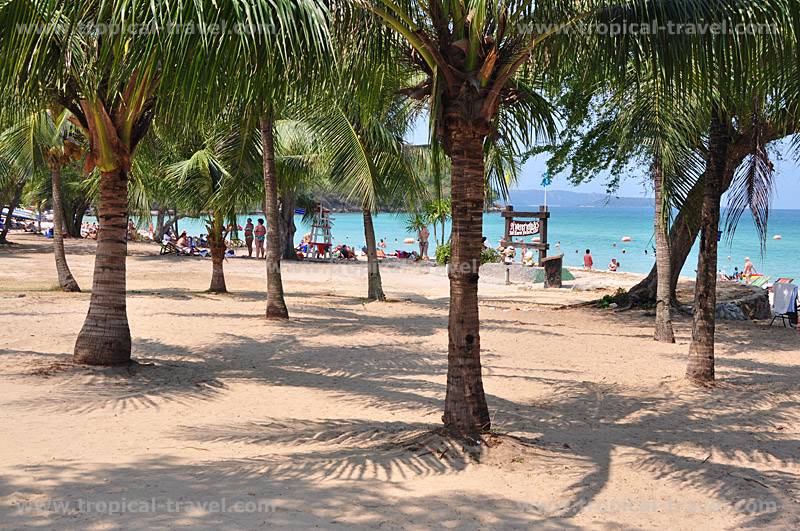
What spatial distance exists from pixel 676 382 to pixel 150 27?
23.8 feet

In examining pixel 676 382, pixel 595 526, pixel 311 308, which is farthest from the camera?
pixel 311 308

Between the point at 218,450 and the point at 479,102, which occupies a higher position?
the point at 479,102

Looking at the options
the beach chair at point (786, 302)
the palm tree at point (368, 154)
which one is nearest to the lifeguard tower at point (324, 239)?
the palm tree at point (368, 154)

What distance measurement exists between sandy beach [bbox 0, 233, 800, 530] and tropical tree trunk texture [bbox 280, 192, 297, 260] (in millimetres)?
15816

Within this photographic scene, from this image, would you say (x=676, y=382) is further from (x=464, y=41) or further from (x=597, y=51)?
(x=464, y=41)

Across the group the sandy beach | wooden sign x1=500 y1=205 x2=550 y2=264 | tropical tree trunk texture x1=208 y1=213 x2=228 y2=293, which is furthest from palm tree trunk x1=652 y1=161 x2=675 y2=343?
wooden sign x1=500 y1=205 x2=550 y2=264

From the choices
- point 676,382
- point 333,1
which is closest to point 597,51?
point 333,1

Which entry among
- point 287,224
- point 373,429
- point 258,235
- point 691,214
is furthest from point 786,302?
point 258,235

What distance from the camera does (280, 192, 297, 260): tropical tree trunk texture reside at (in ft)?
98.0

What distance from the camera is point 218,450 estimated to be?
226 inches

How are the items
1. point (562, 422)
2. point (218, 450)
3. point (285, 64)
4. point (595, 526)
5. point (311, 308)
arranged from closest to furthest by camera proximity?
point (595, 526) → point (285, 64) → point (218, 450) → point (562, 422) → point (311, 308)

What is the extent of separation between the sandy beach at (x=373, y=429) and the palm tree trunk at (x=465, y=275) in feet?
1.07

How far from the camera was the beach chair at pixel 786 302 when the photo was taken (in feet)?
49.5

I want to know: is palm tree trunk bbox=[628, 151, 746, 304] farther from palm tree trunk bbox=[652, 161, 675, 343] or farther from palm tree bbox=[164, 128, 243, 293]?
palm tree bbox=[164, 128, 243, 293]
